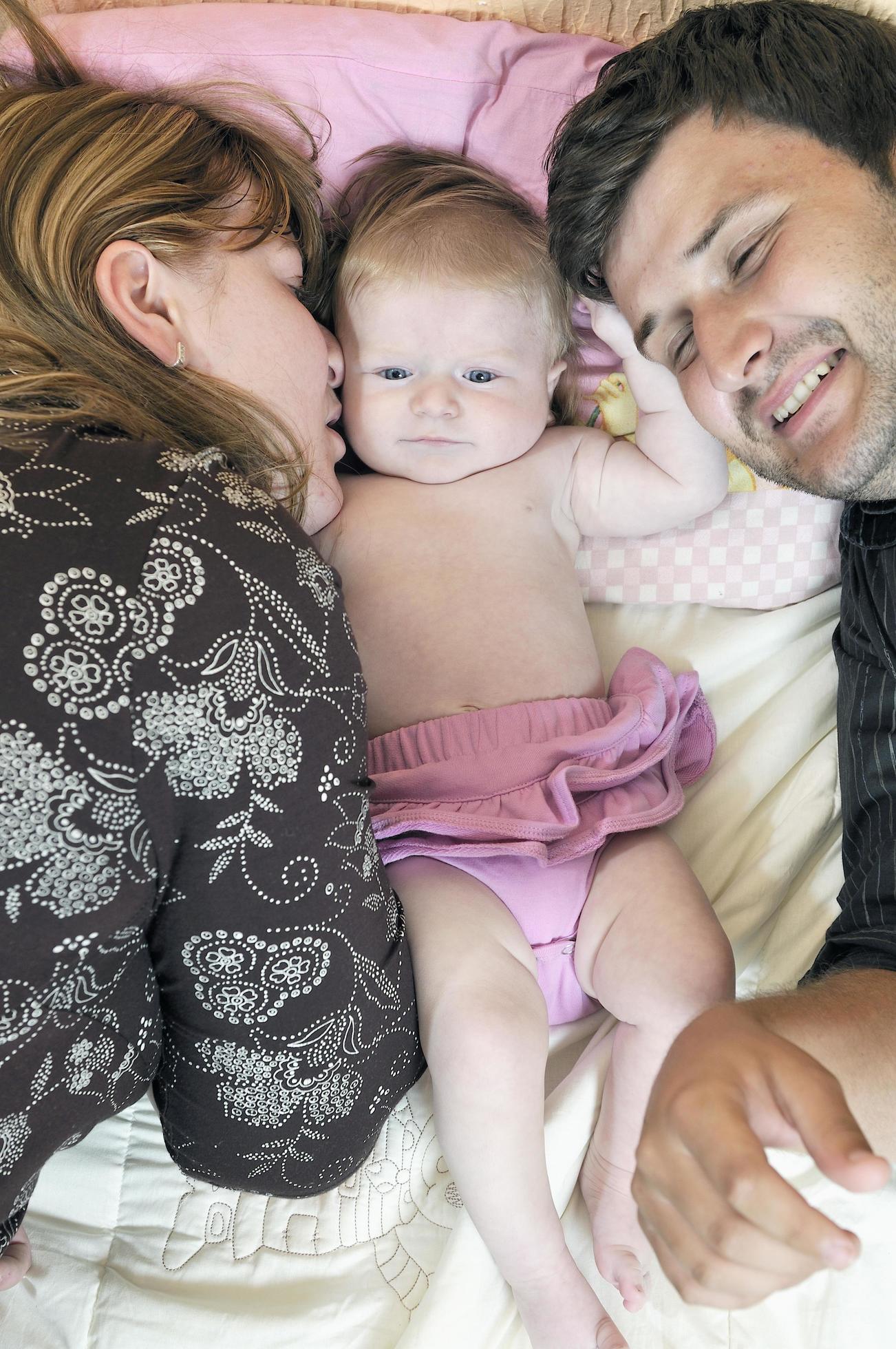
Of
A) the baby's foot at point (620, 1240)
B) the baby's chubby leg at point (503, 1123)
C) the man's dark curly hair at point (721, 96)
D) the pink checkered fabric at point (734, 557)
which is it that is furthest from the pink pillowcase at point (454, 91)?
the baby's foot at point (620, 1240)

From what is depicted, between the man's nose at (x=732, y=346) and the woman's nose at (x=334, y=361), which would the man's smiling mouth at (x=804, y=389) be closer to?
the man's nose at (x=732, y=346)

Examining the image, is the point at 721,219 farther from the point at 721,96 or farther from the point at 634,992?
the point at 634,992

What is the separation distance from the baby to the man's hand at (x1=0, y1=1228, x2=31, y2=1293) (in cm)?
55

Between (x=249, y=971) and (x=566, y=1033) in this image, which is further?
(x=566, y=1033)

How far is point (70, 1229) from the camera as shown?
1.32 metres

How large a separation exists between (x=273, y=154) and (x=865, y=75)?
84 centimetres

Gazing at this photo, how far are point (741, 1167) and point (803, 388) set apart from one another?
1.00 meters

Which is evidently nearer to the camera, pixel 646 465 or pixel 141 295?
pixel 141 295

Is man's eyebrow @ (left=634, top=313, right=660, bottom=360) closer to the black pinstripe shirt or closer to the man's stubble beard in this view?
the man's stubble beard

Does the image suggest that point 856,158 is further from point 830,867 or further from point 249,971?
point 249,971

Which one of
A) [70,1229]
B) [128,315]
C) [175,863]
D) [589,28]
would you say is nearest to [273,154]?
[128,315]

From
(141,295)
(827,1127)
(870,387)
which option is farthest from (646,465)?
(827,1127)

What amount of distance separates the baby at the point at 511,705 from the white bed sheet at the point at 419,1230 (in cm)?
7

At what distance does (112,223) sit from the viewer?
1255mm
